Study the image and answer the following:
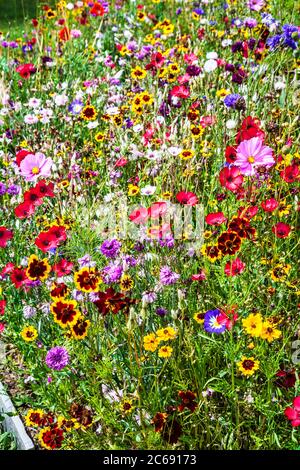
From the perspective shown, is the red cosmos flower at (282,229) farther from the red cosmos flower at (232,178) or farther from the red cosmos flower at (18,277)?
the red cosmos flower at (18,277)

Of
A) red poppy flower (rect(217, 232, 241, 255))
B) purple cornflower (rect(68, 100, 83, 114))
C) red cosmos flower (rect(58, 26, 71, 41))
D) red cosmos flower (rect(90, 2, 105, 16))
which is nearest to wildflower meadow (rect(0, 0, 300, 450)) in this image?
red poppy flower (rect(217, 232, 241, 255))

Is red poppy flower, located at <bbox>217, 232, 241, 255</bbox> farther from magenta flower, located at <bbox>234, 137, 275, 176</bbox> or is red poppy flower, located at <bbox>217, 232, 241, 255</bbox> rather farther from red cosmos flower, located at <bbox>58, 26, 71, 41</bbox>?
red cosmos flower, located at <bbox>58, 26, 71, 41</bbox>

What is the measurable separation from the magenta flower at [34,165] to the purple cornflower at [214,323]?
89cm

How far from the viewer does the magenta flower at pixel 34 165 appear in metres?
2.25

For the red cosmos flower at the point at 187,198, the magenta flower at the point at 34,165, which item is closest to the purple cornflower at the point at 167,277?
the red cosmos flower at the point at 187,198

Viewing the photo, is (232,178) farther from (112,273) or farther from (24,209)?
(24,209)

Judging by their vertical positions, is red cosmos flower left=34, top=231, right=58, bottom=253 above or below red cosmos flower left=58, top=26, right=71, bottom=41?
below

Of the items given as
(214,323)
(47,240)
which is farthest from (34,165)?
(214,323)

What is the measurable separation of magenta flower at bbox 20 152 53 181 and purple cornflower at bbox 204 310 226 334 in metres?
0.89

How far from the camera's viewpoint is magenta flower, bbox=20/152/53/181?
225 centimetres

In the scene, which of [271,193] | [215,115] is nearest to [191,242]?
[271,193]

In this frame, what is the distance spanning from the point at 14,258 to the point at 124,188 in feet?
2.40

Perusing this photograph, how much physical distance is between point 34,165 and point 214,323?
988 mm
